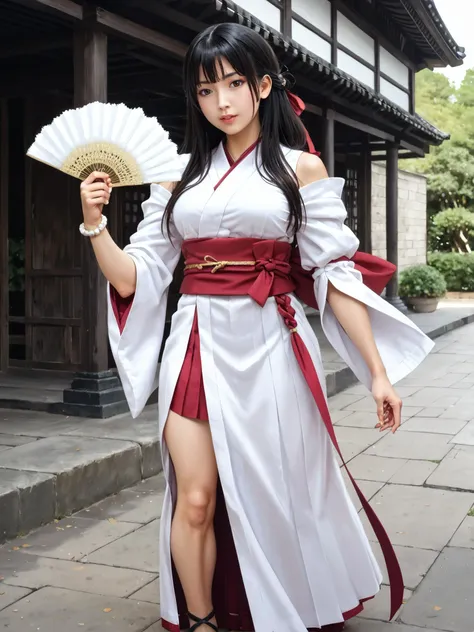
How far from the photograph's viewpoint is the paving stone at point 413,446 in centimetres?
547

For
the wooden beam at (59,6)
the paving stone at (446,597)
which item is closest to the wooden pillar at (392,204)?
the wooden beam at (59,6)

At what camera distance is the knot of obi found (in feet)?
8.34

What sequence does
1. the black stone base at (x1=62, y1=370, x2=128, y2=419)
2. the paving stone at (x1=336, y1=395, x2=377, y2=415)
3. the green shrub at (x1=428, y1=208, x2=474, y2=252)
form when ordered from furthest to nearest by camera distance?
the green shrub at (x1=428, y1=208, x2=474, y2=252) → the paving stone at (x1=336, y1=395, x2=377, y2=415) → the black stone base at (x1=62, y1=370, x2=128, y2=419)

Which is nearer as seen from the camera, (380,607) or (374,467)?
(380,607)

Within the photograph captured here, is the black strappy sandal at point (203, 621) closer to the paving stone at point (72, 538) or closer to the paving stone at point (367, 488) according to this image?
the paving stone at point (72, 538)

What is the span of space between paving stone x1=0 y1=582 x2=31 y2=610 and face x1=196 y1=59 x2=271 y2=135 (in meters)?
1.88

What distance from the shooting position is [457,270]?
23.2m

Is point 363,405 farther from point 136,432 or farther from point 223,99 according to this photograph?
point 223,99

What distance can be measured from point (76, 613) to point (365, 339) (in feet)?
4.72

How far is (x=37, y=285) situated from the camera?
7.71m

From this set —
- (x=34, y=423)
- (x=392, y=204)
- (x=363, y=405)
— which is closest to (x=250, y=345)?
(x=34, y=423)

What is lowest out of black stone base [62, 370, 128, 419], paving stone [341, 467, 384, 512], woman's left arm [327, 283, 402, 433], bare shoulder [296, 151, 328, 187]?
paving stone [341, 467, 384, 512]

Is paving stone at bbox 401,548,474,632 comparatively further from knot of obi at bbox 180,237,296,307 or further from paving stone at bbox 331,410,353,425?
A: paving stone at bbox 331,410,353,425

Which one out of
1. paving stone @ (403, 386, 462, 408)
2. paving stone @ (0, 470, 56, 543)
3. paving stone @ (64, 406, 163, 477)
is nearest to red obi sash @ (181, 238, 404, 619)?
paving stone @ (0, 470, 56, 543)
